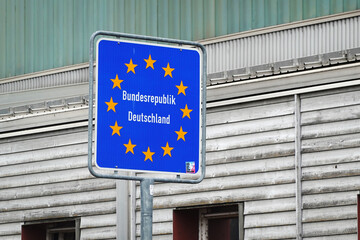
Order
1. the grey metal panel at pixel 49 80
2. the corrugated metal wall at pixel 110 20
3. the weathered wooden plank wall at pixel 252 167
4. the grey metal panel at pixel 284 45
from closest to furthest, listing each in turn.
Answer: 1. the grey metal panel at pixel 284 45
2. the weathered wooden plank wall at pixel 252 167
3. the corrugated metal wall at pixel 110 20
4. the grey metal panel at pixel 49 80

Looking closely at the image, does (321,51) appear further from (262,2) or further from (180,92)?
(180,92)

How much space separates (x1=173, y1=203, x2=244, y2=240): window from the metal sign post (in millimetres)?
9400

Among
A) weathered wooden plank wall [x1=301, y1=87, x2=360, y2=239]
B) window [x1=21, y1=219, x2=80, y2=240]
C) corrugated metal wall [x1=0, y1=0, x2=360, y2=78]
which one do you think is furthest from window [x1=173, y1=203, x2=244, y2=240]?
window [x1=21, y1=219, x2=80, y2=240]

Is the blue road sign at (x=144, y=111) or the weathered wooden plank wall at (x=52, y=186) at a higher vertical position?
the weathered wooden plank wall at (x=52, y=186)

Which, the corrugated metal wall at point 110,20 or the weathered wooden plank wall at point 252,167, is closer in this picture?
the weathered wooden plank wall at point 252,167

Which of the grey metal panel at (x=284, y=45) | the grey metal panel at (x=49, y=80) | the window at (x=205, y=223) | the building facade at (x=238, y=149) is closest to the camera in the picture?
the building facade at (x=238, y=149)

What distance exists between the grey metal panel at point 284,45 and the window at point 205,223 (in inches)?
91.9

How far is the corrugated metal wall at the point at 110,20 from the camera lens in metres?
17.2

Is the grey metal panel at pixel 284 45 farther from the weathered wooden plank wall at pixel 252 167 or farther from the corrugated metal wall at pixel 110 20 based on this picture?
the weathered wooden plank wall at pixel 252 167

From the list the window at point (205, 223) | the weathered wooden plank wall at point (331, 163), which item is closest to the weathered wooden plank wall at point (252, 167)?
the window at point (205, 223)

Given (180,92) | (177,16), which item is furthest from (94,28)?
(180,92)

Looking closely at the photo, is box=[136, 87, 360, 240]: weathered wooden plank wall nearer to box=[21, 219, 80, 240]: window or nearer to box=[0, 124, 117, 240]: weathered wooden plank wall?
box=[0, 124, 117, 240]: weathered wooden plank wall

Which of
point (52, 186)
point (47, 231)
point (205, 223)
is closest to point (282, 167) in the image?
point (205, 223)

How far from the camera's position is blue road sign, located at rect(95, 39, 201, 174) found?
26.0 feet
